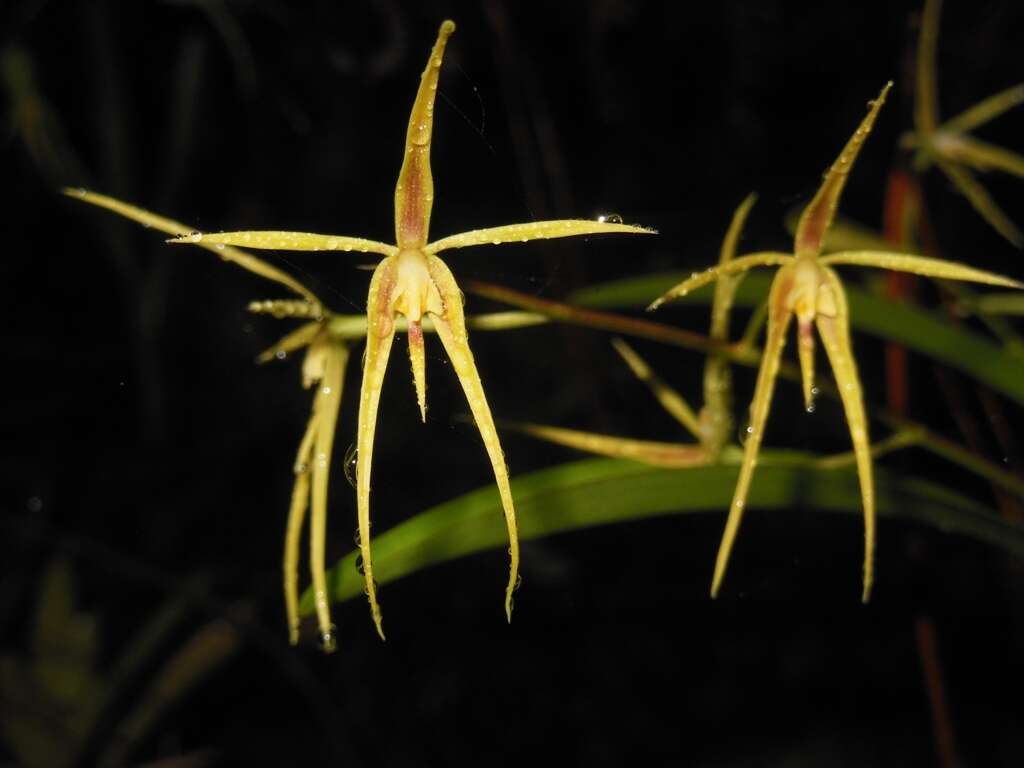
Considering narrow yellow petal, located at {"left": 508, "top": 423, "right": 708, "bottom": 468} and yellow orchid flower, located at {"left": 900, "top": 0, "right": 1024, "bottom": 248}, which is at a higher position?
yellow orchid flower, located at {"left": 900, "top": 0, "right": 1024, "bottom": 248}

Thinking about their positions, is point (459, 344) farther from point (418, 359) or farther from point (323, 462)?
point (323, 462)

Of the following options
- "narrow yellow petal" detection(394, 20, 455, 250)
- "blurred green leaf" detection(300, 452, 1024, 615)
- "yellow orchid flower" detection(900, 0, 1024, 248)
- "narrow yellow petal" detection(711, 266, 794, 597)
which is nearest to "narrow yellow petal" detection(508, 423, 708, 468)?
"blurred green leaf" detection(300, 452, 1024, 615)

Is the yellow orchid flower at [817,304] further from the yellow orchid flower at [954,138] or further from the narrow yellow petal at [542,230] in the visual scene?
the yellow orchid flower at [954,138]

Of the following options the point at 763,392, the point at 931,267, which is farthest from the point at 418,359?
the point at 931,267

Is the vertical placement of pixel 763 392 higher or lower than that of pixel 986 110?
lower

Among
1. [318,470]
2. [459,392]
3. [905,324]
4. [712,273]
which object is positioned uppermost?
[459,392]

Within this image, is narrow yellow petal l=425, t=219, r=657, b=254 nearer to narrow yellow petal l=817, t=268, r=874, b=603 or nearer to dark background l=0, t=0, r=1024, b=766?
narrow yellow petal l=817, t=268, r=874, b=603
